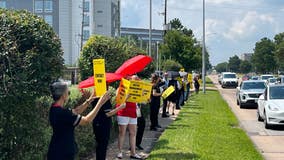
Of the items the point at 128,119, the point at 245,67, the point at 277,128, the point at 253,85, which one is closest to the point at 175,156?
the point at 128,119

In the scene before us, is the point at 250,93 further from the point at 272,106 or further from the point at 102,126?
the point at 102,126

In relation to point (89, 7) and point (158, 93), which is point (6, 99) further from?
point (89, 7)

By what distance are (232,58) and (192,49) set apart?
425ft

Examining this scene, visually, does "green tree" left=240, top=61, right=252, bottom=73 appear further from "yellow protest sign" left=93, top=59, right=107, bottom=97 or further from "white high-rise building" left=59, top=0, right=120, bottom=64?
"yellow protest sign" left=93, top=59, right=107, bottom=97

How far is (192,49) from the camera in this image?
2347 inches

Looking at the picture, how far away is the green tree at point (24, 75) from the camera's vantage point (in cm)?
631

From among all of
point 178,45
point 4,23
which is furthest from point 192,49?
point 4,23

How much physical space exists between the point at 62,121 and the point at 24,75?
1044mm

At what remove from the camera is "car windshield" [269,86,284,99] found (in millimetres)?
18094

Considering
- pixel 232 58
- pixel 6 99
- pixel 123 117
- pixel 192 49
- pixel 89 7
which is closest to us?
pixel 6 99

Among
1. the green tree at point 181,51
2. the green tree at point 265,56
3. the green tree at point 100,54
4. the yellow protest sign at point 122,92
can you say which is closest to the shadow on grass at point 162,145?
the yellow protest sign at point 122,92

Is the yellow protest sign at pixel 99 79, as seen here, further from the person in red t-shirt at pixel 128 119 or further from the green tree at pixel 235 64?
the green tree at pixel 235 64

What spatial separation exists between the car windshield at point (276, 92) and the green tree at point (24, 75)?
1231 centimetres

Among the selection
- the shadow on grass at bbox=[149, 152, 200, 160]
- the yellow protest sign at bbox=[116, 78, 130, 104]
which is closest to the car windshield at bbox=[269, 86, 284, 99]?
the shadow on grass at bbox=[149, 152, 200, 160]
